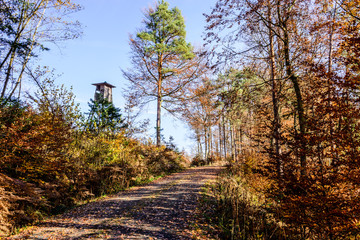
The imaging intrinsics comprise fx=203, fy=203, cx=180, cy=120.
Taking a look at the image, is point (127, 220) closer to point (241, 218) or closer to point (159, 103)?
point (241, 218)

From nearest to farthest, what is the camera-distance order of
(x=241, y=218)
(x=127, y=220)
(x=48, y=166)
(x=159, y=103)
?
(x=241, y=218)
(x=127, y=220)
(x=48, y=166)
(x=159, y=103)

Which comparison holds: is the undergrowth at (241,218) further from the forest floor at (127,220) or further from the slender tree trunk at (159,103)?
the slender tree trunk at (159,103)

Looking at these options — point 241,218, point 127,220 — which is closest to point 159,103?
point 127,220

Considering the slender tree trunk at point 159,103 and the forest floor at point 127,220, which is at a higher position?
the slender tree trunk at point 159,103

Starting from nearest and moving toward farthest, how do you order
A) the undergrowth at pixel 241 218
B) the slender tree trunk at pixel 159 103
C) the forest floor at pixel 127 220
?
the forest floor at pixel 127 220, the undergrowth at pixel 241 218, the slender tree trunk at pixel 159 103

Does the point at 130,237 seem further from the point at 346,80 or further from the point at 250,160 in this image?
the point at 250,160

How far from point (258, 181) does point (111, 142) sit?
23.2 feet

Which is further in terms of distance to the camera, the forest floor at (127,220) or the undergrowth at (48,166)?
the undergrowth at (48,166)

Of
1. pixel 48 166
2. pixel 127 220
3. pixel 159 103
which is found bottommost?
pixel 127 220

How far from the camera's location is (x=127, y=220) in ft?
17.6

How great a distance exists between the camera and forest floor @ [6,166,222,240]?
A: 4.54m

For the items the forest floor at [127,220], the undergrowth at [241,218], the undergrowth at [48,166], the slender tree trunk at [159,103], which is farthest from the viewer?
the slender tree trunk at [159,103]

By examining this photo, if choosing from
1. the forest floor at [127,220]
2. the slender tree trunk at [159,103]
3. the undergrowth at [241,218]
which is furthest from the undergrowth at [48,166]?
the slender tree trunk at [159,103]

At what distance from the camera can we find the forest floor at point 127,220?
4.54m
